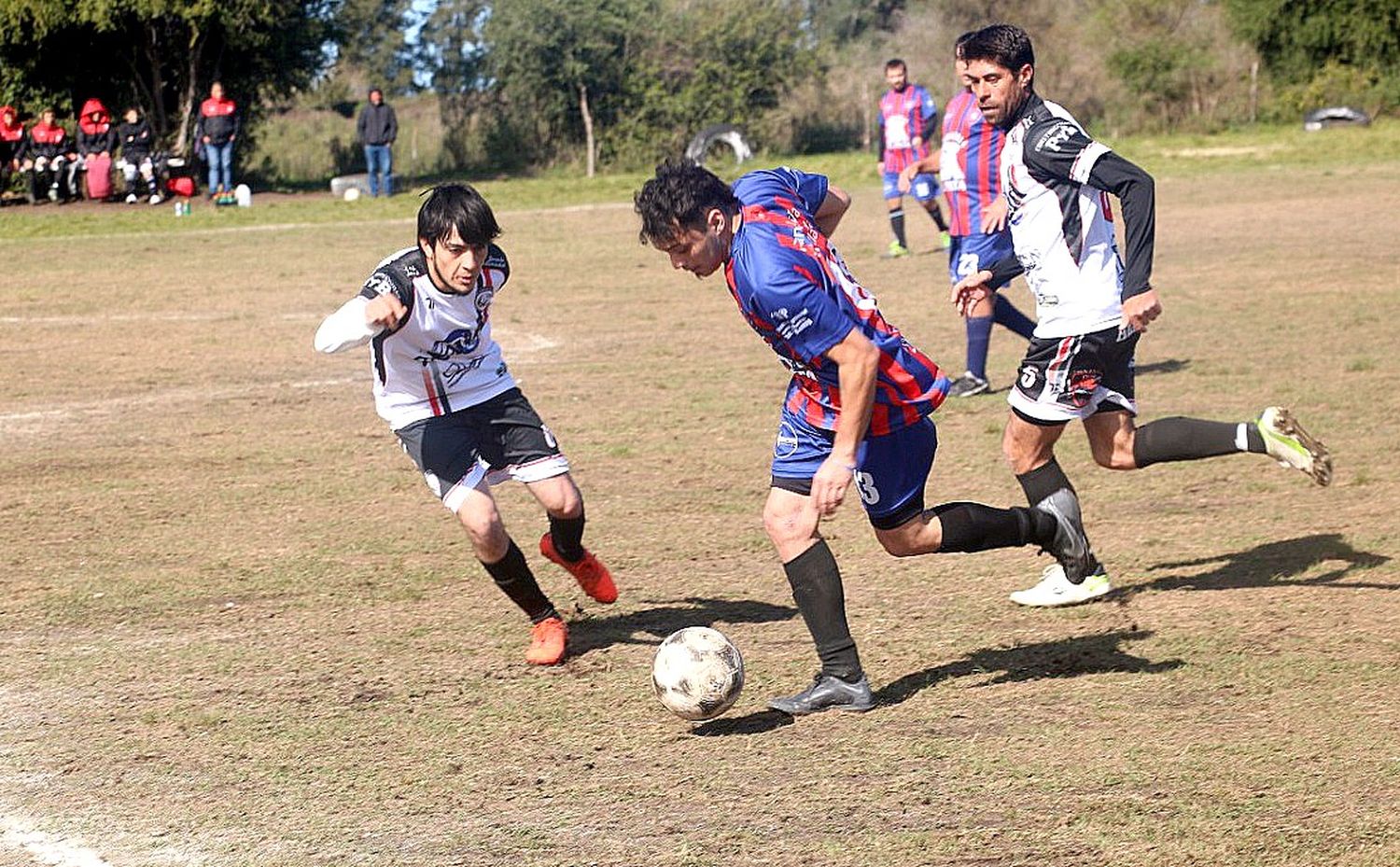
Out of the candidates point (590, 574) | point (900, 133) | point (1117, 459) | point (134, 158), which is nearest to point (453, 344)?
point (590, 574)

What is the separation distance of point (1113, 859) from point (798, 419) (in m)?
1.83

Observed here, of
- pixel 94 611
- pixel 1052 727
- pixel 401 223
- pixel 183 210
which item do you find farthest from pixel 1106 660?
pixel 183 210

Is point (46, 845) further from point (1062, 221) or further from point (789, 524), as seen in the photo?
point (1062, 221)

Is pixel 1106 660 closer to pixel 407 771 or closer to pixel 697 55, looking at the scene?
pixel 407 771

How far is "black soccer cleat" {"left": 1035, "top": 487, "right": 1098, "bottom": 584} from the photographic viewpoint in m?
6.29

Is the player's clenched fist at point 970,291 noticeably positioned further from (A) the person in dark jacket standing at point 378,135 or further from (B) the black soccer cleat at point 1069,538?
(A) the person in dark jacket standing at point 378,135

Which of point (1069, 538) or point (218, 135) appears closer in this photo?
point (1069, 538)

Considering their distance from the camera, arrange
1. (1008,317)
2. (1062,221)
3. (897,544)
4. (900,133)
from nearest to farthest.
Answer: (897,544) < (1062,221) < (1008,317) < (900,133)

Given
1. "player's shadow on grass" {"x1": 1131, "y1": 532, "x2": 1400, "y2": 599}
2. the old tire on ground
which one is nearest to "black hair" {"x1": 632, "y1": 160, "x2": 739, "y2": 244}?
"player's shadow on grass" {"x1": 1131, "y1": 532, "x2": 1400, "y2": 599}

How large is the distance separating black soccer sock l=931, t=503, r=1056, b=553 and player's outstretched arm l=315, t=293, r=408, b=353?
201 centimetres

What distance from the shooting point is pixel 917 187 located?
692 inches

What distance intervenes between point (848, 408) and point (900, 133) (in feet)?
48.2

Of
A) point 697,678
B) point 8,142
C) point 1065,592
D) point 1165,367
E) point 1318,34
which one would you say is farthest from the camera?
point 1318,34

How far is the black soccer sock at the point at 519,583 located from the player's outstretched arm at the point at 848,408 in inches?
63.4
